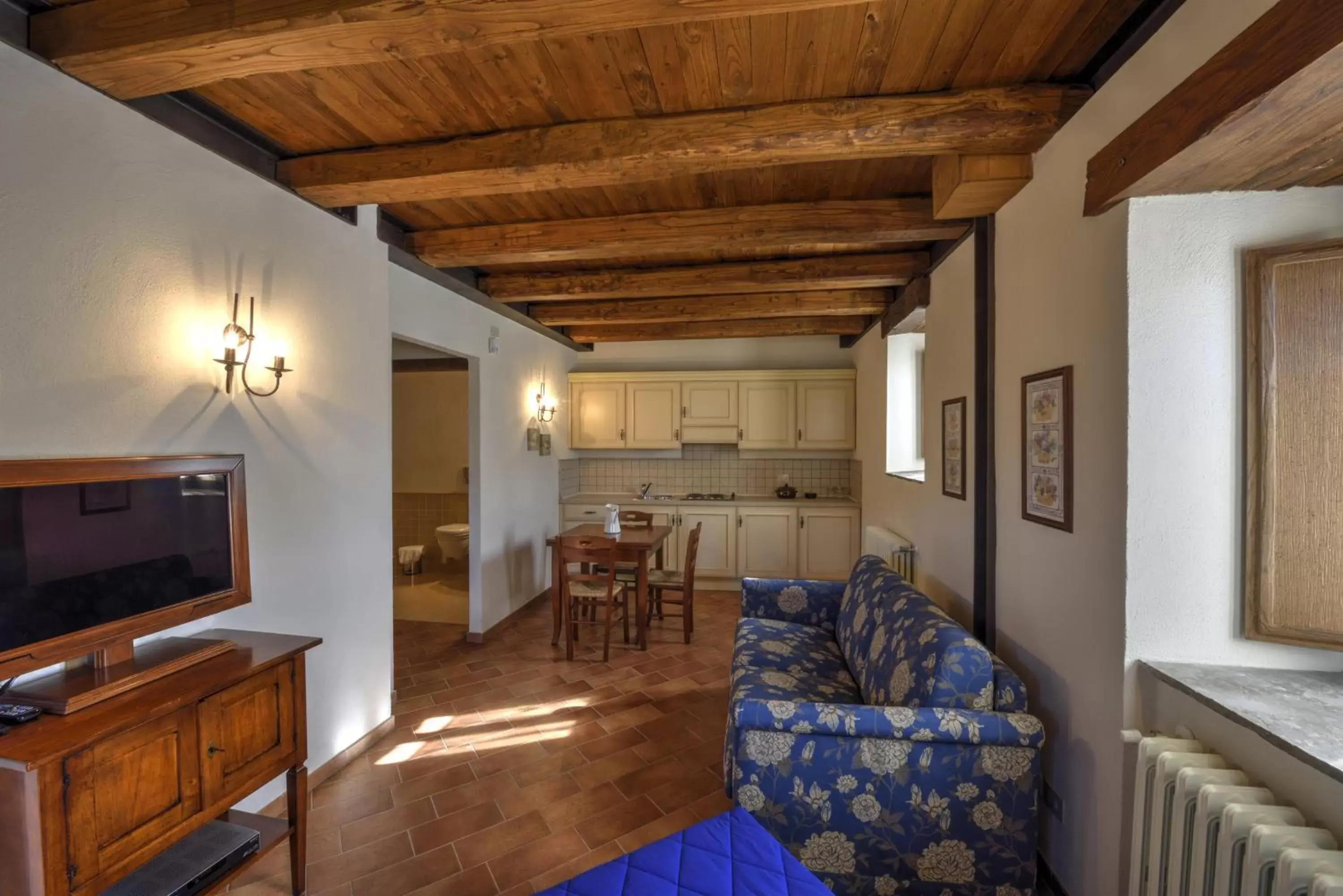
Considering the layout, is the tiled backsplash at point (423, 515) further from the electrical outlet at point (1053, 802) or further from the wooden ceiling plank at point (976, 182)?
the electrical outlet at point (1053, 802)

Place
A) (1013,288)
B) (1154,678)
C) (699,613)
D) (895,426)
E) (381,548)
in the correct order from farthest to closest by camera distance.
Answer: (699,613) → (895,426) → (381,548) → (1013,288) → (1154,678)

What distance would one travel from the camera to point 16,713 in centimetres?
129

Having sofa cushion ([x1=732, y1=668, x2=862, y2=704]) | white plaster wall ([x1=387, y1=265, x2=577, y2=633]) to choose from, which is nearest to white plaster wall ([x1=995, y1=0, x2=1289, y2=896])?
sofa cushion ([x1=732, y1=668, x2=862, y2=704])

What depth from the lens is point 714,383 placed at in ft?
19.4

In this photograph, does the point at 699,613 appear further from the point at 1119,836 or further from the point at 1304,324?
the point at 1304,324

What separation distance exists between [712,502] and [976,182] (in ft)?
13.4

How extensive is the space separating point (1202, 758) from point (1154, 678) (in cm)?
21

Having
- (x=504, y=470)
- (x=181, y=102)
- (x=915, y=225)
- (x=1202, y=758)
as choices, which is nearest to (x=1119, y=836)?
(x=1202, y=758)

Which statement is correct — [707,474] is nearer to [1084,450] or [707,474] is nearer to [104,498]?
[1084,450]

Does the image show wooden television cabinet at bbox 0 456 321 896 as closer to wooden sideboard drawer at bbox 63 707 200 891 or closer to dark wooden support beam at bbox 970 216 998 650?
wooden sideboard drawer at bbox 63 707 200 891

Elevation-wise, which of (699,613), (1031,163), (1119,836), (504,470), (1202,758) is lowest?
(699,613)

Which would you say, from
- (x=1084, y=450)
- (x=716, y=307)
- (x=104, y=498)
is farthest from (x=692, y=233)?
(x=104, y=498)

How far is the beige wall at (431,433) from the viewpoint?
6781mm

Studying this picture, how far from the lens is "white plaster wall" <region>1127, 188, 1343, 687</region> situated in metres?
1.46
